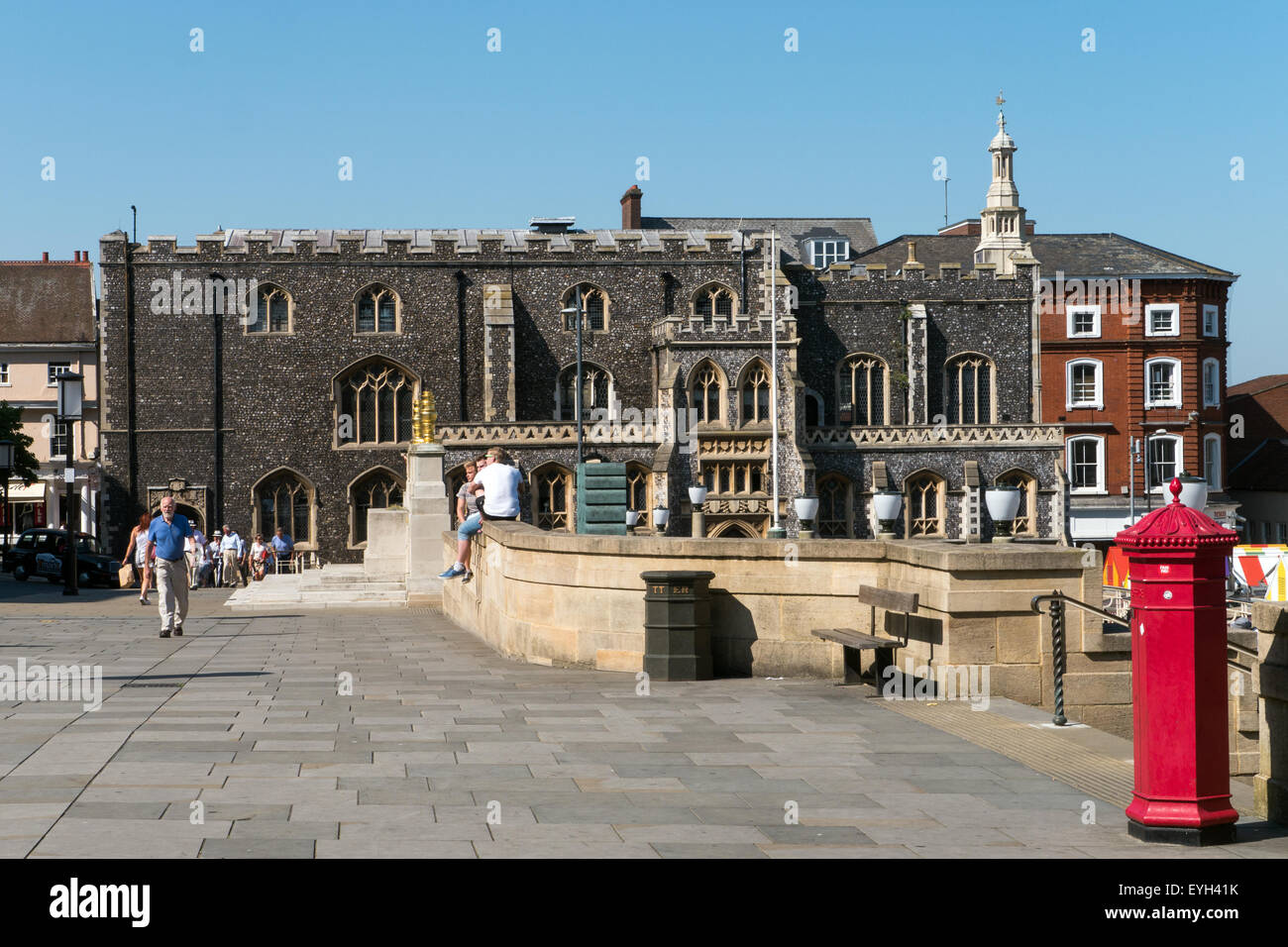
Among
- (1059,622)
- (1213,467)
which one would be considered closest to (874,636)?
(1059,622)

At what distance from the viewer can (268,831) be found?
7234 mm

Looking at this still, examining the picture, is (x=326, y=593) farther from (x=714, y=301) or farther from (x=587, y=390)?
(x=714, y=301)

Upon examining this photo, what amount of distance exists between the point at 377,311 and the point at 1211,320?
34.5 meters

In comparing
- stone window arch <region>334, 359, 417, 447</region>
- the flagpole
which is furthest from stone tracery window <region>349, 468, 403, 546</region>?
the flagpole

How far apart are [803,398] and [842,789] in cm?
4410

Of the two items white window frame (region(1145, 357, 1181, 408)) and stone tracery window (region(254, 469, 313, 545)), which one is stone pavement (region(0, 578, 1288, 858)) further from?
white window frame (region(1145, 357, 1181, 408))

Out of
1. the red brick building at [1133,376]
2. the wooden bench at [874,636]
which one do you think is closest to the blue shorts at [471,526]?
the wooden bench at [874,636]

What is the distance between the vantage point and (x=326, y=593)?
2592 centimetres

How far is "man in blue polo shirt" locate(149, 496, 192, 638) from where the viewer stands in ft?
57.0

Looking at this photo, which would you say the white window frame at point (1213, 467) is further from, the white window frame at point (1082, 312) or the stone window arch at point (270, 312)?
the stone window arch at point (270, 312)

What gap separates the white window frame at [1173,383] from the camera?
61.1 m

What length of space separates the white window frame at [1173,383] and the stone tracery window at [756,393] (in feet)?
61.5

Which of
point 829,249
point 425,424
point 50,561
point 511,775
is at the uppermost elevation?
point 829,249
